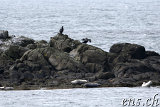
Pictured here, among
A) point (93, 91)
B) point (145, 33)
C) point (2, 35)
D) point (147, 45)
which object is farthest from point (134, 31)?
point (93, 91)

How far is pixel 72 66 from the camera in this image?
87.8ft

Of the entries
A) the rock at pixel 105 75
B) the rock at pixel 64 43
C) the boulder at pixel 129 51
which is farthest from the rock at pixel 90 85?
the rock at pixel 64 43

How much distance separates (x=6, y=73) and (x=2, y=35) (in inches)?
244

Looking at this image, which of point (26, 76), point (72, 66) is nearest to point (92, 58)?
point (72, 66)

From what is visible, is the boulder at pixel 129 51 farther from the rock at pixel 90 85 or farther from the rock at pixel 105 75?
the rock at pixel 90 85

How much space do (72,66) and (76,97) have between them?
14.9 feet

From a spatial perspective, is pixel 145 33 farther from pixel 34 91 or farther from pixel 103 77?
pixel 34 91

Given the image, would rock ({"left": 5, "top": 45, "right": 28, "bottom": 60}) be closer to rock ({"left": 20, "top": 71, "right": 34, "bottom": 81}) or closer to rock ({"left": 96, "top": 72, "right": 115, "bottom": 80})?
rock ({"left": 20, "top": 71, "right": 34, "bottom": 81})

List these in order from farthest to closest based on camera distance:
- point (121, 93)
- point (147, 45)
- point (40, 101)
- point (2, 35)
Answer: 1. point (147, 45)
2. point (2, 35)
3. point (121, 93)
4. point (40, 101)

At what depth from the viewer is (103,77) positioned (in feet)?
84.5

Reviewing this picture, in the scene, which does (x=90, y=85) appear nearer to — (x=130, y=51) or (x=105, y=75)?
(x=105, y=75)

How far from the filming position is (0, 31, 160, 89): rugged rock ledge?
992 inches

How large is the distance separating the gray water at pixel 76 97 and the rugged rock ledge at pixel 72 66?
964 millimetres

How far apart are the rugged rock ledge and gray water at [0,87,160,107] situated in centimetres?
96
